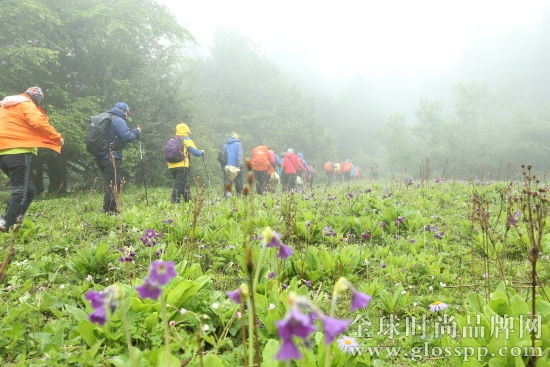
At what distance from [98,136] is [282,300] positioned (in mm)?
5595

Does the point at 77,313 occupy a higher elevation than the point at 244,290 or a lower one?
lower

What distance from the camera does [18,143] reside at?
5.15m

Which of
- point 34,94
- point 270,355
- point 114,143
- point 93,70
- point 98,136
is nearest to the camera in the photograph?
point 270,355

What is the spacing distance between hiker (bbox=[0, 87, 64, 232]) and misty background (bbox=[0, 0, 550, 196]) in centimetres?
273

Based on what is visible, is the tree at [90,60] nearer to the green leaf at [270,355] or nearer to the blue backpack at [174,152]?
the blue backpack at [174,152]

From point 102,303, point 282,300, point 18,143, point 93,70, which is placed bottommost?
point 282,300

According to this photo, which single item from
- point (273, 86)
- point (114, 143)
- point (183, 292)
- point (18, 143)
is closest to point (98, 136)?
point (114, 143)

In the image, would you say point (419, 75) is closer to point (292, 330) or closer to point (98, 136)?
point (98, 136)

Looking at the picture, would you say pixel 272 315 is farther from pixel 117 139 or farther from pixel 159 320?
pixel 117 139

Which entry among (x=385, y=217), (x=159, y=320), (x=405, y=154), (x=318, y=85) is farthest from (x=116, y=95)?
(x=318, y=85)

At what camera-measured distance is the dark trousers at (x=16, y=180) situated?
16.9 ft

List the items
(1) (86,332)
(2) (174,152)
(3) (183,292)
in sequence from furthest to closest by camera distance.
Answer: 1. (2) (174,152)
2. (3) (183,292)
3. (1) (86,332)

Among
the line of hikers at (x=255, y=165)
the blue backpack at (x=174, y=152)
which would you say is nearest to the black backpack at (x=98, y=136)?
the blue backpack at (x=174, y=152)

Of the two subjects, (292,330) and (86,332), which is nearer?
(292,330)
